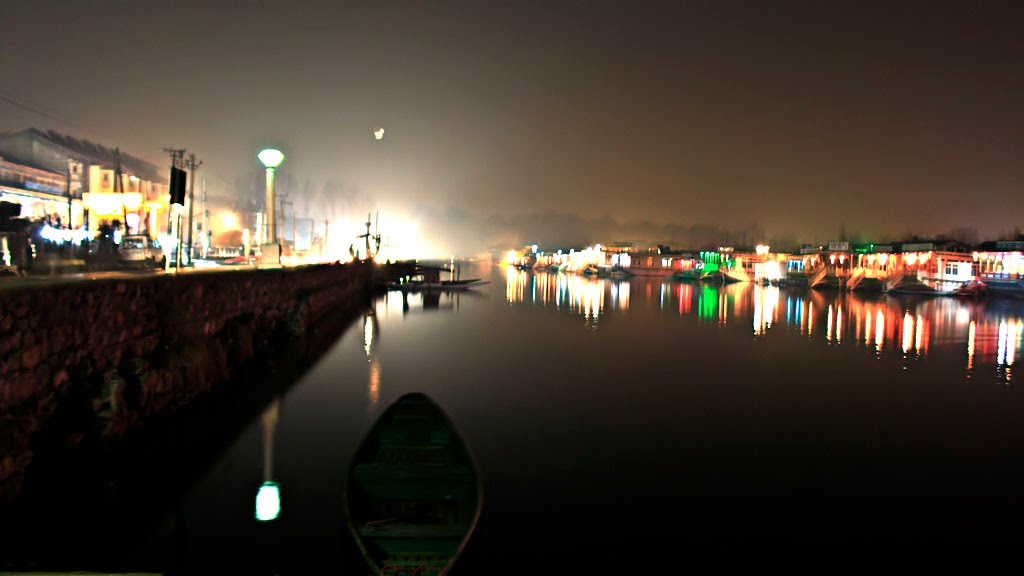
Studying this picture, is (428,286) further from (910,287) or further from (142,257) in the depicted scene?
(910,287)

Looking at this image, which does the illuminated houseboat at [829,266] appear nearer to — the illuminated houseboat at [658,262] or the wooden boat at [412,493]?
the illuminated houseboat at [658,262]

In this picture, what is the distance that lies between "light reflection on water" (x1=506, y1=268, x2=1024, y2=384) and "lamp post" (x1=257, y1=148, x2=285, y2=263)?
20.2m

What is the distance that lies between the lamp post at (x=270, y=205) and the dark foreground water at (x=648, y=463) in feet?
22.0

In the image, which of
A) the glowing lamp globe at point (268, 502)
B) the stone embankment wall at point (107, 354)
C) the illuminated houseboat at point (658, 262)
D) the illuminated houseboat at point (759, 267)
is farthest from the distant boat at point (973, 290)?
the illuminated houseboat at point (658, 262)

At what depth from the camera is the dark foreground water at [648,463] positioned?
28.4 ft

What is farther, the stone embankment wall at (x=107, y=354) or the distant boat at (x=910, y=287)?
the distant boat at (x=910, y=287)

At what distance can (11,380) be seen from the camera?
8.76m

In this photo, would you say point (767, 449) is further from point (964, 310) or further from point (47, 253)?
point (964, 310)

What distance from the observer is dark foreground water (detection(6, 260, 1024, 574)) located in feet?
28.4

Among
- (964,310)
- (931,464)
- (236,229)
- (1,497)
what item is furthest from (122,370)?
(236,229)

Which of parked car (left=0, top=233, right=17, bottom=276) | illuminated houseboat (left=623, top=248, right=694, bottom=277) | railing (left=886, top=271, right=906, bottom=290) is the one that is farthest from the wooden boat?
illuminated houseboat (left=623, top=248, right=694, bottom=277)

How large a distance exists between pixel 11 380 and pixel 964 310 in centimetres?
6248

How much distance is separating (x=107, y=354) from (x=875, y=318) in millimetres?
47627

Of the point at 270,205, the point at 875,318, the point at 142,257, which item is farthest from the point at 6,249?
the point at 875,318
